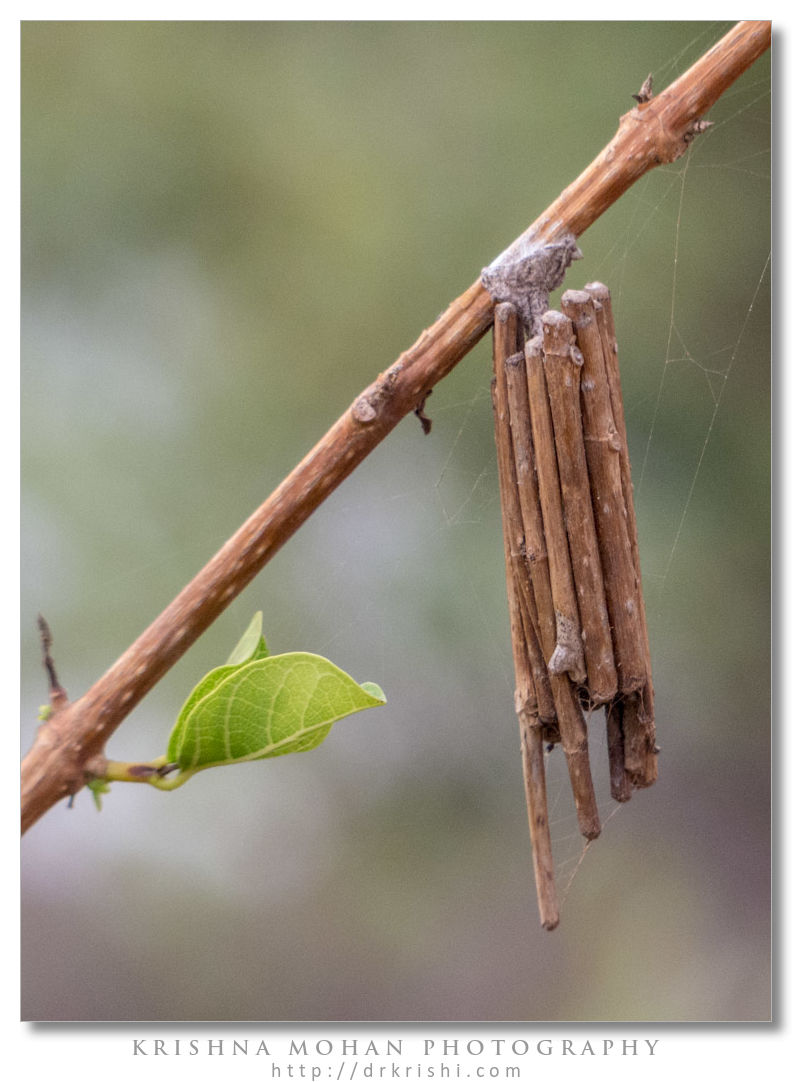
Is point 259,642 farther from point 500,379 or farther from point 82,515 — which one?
point 82,515

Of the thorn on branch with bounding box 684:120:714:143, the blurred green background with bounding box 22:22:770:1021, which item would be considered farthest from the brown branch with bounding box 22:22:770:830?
the blurred green background with bounding box 22:22:770:1021

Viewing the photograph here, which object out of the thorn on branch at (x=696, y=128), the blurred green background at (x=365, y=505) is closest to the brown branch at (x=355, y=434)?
the thorn on branch at (x=696, y=128)

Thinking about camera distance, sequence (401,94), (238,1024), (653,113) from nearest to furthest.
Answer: (653,113) → (238,1024) → (401,94)

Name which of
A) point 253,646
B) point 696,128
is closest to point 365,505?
point 253,646

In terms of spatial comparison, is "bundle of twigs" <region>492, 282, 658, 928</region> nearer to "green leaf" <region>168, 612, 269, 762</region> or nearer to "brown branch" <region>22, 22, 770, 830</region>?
"brown branch" <region>22, 22, 770, 830</region>

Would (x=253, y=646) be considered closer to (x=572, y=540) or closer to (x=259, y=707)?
(x=259, y=707)

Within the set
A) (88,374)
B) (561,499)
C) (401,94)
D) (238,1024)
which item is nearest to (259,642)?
(561,499)

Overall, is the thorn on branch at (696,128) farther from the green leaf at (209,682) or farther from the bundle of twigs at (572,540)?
the green leaf at (209,682)
